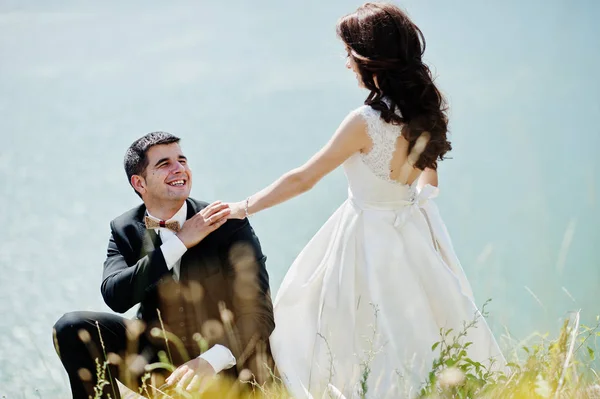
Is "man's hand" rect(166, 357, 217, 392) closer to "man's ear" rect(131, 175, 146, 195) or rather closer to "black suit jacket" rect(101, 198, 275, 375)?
"black suit jacket" rect(101, 198, 275, 375)

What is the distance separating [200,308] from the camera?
11.8 ft

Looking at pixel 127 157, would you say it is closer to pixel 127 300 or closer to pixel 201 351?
pixel 127 300

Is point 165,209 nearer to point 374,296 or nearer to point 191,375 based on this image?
point 191,375

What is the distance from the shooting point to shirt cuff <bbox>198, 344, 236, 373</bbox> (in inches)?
134

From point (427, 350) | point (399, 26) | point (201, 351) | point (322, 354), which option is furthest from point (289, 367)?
point (399, 26)

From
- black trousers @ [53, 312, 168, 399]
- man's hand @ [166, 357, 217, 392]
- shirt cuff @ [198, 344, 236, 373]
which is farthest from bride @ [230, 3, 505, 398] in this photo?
black trousers @ [53, 312, 168, 399]

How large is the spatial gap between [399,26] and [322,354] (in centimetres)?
153

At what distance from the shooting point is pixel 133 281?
349 centimetres

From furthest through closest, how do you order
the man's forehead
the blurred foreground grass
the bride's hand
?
the man's forehead, the bride's hand, the blurred foreground grass

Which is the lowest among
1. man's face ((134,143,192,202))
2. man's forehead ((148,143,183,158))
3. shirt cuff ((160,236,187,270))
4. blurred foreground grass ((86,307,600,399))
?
blurred foreground grass ((86,307,600,399))

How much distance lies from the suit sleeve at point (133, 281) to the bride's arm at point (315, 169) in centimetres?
39

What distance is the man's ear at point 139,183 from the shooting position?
12.2 ft

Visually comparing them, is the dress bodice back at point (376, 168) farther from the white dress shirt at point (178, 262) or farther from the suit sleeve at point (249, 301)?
the white dress shirt at point (178, 262)

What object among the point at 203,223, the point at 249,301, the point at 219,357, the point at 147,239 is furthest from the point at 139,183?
the point at 219,357
